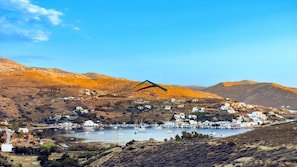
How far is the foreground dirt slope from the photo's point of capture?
→ 22.7 meters

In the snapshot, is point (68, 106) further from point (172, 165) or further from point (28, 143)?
point (172, 165)

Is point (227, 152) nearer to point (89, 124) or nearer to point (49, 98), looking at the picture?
point (89, 124)

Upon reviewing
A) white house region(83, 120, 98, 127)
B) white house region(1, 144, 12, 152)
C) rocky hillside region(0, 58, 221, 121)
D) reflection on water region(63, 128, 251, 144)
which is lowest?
white house region(1, 144, 12, 152)

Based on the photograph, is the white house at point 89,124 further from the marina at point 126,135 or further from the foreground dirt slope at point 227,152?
→ the foreground dirt slope at point 227,152

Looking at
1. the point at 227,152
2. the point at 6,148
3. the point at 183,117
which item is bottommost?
the point at 6,148

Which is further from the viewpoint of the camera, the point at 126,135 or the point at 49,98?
the point at 49,98

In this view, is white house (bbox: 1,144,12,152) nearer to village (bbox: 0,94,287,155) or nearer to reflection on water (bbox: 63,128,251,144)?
reflection on water (bbox: 63,128,251,144)

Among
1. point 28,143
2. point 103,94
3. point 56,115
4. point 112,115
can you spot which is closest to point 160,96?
point 103,94

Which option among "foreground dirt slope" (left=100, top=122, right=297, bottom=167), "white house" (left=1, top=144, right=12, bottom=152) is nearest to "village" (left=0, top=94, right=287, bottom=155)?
"white house" (left=1, top=144, right=12, bottom=152)

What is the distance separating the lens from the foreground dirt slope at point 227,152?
74.4 ft

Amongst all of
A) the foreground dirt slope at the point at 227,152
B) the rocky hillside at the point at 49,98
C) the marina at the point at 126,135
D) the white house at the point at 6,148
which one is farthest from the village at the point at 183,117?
the foreground dirt slope at the point at 227,152

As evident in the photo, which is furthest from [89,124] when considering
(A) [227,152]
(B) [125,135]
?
(A) [227,152]

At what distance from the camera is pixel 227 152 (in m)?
26.1

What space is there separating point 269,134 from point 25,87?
421 feet
